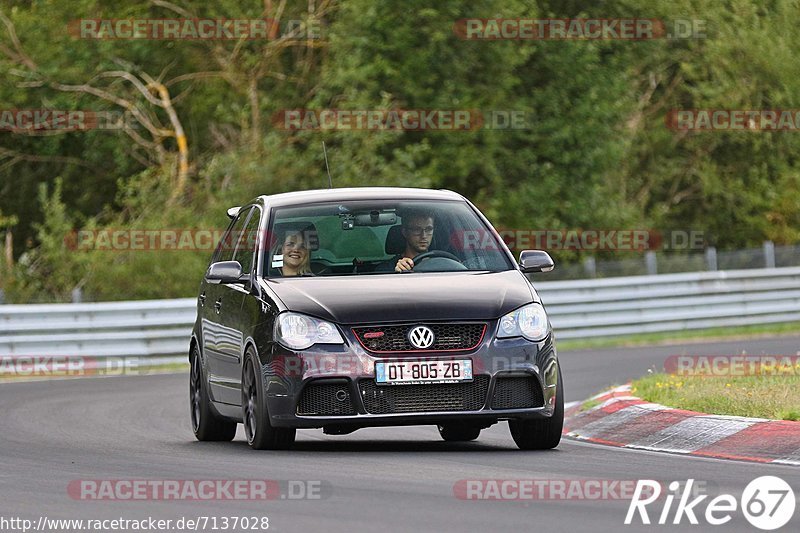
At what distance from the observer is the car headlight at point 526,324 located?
11.1m

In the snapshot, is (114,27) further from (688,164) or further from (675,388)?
(675,388)

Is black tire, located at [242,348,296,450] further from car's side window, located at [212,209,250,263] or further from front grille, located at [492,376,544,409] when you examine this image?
car's side window, located at [212,209,250,263]

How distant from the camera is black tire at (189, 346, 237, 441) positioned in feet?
42.9

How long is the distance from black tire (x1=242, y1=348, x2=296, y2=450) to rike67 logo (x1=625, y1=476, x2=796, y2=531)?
9.60 ft

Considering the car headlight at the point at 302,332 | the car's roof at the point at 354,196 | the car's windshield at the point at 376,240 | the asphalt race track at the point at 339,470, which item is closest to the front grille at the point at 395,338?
the car headlight at the point at 302,332

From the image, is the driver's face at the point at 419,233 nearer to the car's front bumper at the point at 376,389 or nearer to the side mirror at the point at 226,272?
the side mirror at the point at 226,272

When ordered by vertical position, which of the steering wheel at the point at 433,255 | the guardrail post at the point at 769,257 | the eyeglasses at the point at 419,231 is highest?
the eyeglasses at the point at 419,231

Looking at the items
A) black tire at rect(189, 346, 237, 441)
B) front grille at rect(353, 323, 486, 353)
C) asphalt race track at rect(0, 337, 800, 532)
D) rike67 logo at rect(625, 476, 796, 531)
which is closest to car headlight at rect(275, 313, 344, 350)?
front grille at rect(353, 323, 486, 353)

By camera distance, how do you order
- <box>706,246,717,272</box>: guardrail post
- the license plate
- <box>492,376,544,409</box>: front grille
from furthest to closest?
<box>706,246,717,272</box>: guardrail post, <box>492,376,544,409</box>: front grille, the license plate

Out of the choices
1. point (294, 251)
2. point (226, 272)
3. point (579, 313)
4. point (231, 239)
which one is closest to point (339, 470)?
point (294, 251)

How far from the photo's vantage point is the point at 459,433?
12836 millimetres

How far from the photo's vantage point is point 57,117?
35656mm

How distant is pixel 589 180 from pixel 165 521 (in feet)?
88.2

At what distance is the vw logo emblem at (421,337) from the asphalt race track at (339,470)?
0.66 meters
